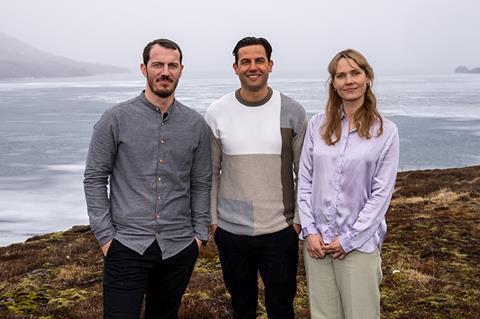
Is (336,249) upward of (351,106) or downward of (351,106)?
downward

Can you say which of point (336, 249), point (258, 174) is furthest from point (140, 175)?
point (336, 249)

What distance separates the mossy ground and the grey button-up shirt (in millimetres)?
3102

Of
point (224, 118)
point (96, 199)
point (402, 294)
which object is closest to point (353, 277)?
point (224, 118)

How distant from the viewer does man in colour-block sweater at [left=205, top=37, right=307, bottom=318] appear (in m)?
4.60

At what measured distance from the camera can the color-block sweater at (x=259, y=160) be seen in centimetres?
461

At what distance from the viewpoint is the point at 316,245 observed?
4.15 m

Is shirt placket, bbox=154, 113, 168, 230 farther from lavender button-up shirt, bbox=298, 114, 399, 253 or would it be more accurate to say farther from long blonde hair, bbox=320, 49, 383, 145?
long blonde hair, bbox=320, 49, 383, 145

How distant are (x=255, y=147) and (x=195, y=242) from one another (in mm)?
985

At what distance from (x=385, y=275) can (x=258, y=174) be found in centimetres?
494

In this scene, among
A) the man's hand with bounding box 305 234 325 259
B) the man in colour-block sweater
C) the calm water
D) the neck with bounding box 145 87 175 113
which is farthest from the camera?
the calm water

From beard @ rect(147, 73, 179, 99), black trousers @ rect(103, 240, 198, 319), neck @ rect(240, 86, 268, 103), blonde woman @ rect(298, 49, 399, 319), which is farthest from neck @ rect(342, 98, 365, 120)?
black trousers @ rect(103, 240, 198, 319)

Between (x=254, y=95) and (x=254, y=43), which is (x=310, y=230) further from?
(x=254, y=43)

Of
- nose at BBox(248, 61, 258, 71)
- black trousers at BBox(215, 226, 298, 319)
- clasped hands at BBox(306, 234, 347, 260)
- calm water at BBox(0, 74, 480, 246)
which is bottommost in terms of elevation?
calm water at BBox(0, 74, 480, 246)

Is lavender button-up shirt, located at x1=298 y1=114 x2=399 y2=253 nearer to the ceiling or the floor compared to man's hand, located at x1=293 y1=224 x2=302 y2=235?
nearer to the ceiling
